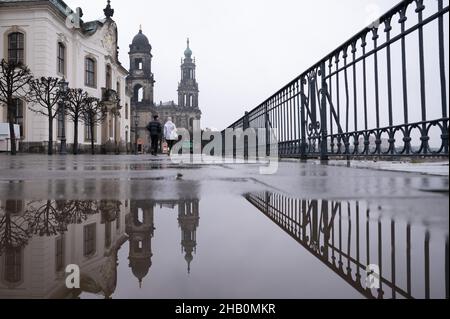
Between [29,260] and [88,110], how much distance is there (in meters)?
24.0

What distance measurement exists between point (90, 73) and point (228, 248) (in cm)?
3153

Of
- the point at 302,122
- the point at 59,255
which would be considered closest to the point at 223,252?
the point at 59,255

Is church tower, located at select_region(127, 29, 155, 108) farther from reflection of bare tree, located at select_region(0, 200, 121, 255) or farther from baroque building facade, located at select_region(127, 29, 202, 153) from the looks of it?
reflection of bare tree, located at select_region(0, 200, 121, 255)

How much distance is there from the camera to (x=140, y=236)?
3.69ft

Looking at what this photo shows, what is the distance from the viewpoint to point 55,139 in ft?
79.7

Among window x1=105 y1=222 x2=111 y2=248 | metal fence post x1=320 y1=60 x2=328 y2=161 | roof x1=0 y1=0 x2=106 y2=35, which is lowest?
window x1=105 y1=222 x2=111 y2=248

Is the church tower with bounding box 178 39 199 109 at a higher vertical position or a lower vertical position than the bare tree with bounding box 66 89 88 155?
higher

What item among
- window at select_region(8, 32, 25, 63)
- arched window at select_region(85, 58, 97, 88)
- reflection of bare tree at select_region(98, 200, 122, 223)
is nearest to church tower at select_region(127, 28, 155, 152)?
arched window at select_region(85, 58, 97, 88)

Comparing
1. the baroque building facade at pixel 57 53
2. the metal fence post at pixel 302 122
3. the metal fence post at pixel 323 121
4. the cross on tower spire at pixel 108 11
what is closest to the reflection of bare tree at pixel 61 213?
the metal fence post at pixel 323 121

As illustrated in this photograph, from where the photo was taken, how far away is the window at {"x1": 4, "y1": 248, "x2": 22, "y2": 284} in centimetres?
80

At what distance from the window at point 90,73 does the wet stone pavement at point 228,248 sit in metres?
30.1

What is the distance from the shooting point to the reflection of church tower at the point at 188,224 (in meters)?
0.98
